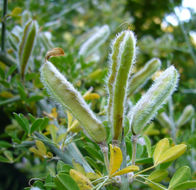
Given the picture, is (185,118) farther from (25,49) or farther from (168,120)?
(25,49)

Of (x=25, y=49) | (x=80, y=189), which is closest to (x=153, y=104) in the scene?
(x=80, y=189)

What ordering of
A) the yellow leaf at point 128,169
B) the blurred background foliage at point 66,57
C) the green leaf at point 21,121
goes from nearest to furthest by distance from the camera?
1. the yellow leaf at point 128,169
2. the green leaf at point 21,121
3. the blurred background foliage at point 66,57

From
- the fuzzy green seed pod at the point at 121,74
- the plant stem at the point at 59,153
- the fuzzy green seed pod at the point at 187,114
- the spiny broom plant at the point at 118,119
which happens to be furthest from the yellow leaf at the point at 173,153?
the fuzzy green seed pod at the point at 187,114

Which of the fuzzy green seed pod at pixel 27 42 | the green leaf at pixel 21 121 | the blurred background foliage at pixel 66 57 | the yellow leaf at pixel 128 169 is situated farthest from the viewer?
the blurred background foliage at pixel 66 57

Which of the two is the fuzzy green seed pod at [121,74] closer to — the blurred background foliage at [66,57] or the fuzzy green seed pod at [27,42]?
the blurred background foliage at [66,57]

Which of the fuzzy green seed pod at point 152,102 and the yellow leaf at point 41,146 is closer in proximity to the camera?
the fuzzy green seed pod at point 152,102

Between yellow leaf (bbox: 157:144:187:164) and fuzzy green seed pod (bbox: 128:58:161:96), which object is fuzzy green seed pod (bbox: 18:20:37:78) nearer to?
fuzzy green seed pod (bbox: 128:58:161:96)
